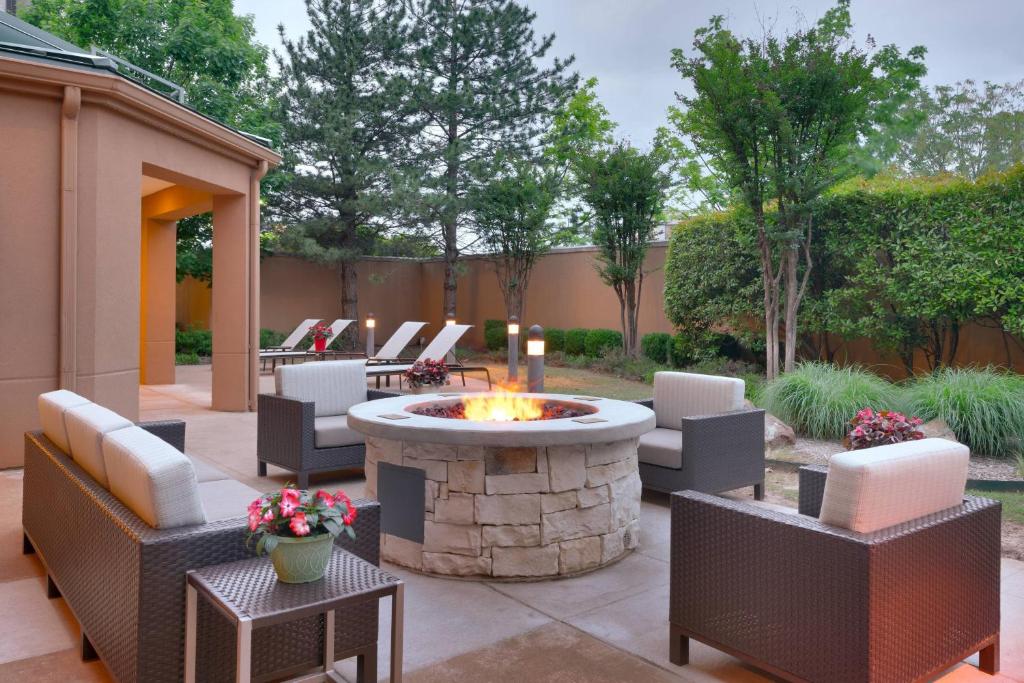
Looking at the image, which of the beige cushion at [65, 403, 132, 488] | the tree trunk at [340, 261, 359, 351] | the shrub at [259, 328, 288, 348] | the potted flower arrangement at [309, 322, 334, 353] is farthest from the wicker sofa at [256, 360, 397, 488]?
the tree trunk at [340, 261, 359, 351]

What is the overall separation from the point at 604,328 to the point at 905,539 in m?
A: 11.6

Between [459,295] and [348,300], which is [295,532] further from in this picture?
[459,295]

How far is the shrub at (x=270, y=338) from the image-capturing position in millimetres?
15352

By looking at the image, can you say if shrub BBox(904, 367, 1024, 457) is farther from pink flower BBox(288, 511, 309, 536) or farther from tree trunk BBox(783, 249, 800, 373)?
pink flower BBox(288, 511, 309, 536)

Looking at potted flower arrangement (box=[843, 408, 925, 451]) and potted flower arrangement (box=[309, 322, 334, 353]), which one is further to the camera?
potted flower arrangement (box=[309, 322, 334, 353])

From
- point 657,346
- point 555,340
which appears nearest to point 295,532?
Result: point 657,346

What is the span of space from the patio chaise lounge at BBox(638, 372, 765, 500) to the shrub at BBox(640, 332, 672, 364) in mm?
6978

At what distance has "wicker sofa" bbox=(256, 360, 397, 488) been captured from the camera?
15.4 ft

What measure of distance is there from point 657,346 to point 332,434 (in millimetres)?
7934

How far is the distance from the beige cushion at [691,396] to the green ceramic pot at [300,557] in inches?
121

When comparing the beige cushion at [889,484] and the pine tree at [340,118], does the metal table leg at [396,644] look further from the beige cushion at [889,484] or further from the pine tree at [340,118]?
the pine tree at [340,118]

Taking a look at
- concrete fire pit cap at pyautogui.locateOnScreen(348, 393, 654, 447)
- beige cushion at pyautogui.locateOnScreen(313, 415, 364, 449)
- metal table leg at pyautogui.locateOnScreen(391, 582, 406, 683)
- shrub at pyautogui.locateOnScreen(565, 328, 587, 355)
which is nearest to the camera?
metal table leg at pyautogui.locateOnScreen(391, 582, 406, 683)

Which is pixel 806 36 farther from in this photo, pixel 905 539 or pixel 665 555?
pixel 905 539

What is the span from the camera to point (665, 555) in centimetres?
355
